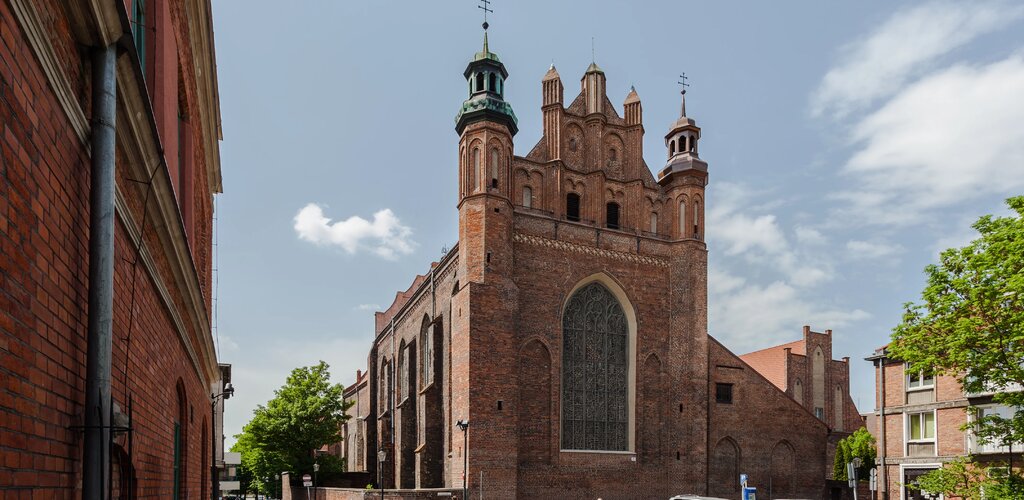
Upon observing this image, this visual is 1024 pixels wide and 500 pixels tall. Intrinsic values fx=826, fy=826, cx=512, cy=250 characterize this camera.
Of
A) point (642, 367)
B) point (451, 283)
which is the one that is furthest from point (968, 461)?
point (451, 283)

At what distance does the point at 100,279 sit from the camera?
149 inches

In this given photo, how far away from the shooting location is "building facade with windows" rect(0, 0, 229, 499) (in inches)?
113

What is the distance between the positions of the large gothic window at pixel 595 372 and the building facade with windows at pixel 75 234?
29035 millimetres

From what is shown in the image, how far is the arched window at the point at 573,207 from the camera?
1444 inches

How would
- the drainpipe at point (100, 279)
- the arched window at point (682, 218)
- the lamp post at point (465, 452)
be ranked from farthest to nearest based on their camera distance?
the arched window at point (682, 218)
the lamp post at point (465, 452)
the drainpipe at point (100, 279)

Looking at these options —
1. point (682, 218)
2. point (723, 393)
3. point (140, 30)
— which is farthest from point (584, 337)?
point (140, 30)

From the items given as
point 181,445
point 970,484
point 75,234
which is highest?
point 75,234

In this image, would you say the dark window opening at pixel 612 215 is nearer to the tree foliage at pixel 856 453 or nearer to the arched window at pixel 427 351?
the arched window at pixel 427 351

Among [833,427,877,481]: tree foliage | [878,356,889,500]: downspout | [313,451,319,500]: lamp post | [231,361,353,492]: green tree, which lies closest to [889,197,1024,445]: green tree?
[878,356,889,500]: downspout

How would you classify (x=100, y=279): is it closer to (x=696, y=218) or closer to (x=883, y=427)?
(x=883, y=427)

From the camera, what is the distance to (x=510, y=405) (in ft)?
105

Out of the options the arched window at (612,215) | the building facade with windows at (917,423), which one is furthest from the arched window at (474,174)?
the building facade with windows at (917,423)

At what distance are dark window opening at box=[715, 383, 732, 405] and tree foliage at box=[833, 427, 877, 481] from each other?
662cm

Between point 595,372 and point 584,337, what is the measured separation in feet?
5.16
